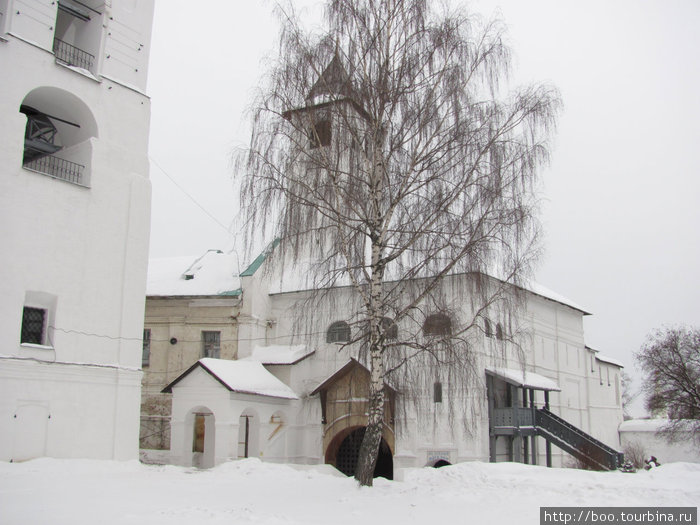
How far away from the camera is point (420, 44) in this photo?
50.2 ft

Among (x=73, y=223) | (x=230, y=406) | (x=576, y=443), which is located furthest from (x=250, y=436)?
(x=576, y=443)

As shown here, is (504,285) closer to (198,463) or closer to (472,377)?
(472,377)

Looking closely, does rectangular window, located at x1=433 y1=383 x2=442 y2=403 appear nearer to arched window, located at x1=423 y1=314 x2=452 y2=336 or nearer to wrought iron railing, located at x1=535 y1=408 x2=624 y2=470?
wrought iron railing, located at x1=535 y1=408 x2=624 y2=470

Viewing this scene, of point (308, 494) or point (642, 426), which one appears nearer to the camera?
point (308, 494)

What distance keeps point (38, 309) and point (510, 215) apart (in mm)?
13152

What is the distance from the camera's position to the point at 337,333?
88.7ft

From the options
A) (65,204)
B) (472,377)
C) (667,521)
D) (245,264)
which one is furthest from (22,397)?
(667,521)

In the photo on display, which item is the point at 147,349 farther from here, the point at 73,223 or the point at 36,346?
the point at 36,346

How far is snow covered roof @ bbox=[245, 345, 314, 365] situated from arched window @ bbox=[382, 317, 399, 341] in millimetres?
11936

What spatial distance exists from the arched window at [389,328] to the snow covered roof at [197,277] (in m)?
14.1

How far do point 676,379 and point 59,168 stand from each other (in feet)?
119

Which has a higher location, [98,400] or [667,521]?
[98,400]

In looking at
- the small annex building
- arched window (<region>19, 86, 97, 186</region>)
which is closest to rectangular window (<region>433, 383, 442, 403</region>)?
the small annex building

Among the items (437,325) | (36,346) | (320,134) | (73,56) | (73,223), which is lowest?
(36,346)
